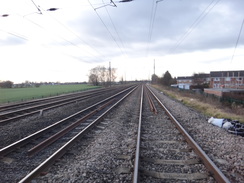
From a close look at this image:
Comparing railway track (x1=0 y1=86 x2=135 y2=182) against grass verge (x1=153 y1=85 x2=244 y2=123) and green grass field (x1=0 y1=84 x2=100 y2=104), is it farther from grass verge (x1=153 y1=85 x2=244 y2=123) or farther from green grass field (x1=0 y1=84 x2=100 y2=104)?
green grass field (x1=0 y1=84 x2=100 y2=104)

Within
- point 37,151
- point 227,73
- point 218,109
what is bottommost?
point 37,151

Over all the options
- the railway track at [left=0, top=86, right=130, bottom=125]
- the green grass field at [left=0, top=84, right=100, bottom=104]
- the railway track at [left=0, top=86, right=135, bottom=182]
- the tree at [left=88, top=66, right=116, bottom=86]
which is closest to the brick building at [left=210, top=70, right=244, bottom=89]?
the tree at [left=88, top=66, right=116, bottom=86]

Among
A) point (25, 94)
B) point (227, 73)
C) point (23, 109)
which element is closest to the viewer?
point (23, 109)

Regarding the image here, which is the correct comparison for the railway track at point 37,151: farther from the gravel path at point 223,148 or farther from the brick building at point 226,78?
the brick building at point 226,78

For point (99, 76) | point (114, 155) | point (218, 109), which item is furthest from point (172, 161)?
point (99, 76)

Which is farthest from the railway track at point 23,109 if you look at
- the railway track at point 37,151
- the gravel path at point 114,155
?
the railway track at point 37,151

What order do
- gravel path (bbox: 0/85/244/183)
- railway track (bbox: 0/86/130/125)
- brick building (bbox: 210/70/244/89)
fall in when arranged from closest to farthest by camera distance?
gravel path (bbox: 0/85/244/183)
railway track (bbox: 0/86/130/125)
brick building (bbox: 210/70/244/89)

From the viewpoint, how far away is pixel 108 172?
4.57 m

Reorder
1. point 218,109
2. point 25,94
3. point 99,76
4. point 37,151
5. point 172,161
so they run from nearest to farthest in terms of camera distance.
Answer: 1. point 172,161
2. point 37,151
3. point 218,109
4. point 25,94
5. point 99,76

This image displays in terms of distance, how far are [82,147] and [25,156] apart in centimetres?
172

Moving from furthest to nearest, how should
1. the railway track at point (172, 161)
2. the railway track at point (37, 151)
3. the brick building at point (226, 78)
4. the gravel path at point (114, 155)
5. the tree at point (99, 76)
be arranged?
the tree at point (99, 76) → the brick building at point (226, 78) → the railway track at point (37, 151) → the gravel path at point (114, 155) → the railway track at point (172, 161)

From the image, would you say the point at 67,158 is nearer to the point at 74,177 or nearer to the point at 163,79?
the point at 74,177

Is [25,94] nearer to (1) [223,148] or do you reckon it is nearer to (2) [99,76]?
(1) [223,148]

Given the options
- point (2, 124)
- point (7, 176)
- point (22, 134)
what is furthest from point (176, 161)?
point (2, 124)
